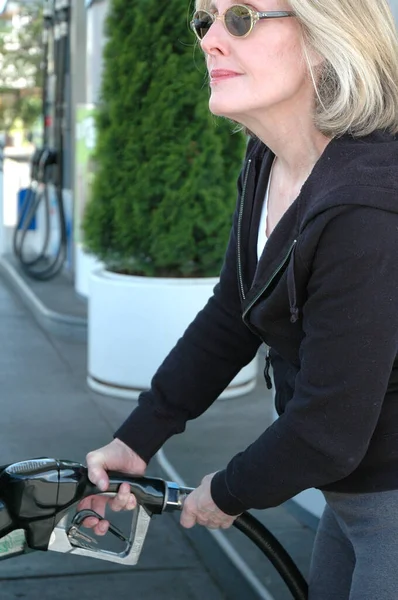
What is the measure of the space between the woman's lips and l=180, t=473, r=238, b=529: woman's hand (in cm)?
73

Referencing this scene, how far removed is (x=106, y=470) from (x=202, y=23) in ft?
2.92

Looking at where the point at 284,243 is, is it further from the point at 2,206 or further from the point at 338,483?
the point at 2,206

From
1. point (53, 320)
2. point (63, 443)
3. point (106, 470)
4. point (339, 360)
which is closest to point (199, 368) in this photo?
point (106, 470)

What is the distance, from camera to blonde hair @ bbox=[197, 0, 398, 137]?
168cm

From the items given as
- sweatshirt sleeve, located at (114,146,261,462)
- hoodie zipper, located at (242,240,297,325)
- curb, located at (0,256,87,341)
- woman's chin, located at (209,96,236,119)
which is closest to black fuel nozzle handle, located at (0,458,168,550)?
sweatshirt sleeve, located at (114,146,261,462)

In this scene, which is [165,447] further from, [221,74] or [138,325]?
[221,74]

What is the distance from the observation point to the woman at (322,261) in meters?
1.58

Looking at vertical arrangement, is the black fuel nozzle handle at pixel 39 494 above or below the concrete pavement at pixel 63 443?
above

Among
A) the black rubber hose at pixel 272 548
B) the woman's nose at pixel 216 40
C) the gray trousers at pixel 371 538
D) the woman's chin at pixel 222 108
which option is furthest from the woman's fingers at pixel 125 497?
the woman's nose at pixel 216 40

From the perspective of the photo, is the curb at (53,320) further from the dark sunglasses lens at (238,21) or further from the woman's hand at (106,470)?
the dark sunglasses lens at (238,21)

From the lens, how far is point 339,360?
160cm

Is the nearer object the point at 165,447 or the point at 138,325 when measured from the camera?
the point at 165,447

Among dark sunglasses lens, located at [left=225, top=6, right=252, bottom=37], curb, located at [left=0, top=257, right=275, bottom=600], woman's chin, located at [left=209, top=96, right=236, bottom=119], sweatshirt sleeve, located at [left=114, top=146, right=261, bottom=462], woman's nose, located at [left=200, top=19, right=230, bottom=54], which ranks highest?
dark sunglasses lens, located at [left=225, top=6, right=252, bottom=37]

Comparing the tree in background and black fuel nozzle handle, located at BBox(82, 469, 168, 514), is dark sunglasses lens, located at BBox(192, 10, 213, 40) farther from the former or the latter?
the tree in background
